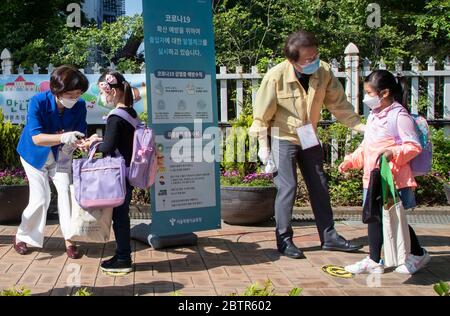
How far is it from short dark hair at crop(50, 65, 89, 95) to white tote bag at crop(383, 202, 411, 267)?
2.74 meters

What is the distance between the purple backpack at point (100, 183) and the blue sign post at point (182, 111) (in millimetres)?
742

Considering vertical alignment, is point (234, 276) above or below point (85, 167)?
below

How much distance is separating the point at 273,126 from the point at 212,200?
3.28 ft

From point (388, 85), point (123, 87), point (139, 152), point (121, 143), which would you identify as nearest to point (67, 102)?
point (123, 87)

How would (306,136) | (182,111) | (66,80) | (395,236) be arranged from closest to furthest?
(395,236) → (66,80) → (306,136) → (182,111)

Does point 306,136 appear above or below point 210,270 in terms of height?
above

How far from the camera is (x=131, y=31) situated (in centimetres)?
1295

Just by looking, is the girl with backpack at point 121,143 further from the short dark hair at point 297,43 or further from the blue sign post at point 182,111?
the short dark hair at point 297,43

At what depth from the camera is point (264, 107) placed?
197 inches

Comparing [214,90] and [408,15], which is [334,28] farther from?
[214,90]

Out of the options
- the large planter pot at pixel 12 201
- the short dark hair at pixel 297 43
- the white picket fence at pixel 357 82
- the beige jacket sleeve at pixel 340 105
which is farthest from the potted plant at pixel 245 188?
the large planter pot at pixel 12 201

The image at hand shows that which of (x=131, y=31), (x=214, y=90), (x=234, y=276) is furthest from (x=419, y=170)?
(x=131, y=31)

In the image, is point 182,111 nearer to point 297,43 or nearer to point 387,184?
point 297,43

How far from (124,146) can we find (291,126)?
154 centimetres
